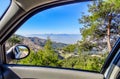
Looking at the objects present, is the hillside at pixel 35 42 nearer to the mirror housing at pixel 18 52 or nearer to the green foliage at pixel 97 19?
the mirror housing at pixel 18 52

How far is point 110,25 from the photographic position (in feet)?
11.3

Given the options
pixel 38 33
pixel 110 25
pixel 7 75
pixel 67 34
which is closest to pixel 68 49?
pixel 67 34

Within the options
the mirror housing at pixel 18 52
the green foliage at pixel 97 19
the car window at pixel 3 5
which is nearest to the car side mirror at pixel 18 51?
the mirror housing at pixel 18 52

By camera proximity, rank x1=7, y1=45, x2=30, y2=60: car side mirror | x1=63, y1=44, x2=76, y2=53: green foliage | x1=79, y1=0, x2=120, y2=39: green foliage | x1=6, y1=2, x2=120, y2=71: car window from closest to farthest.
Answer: x1=7, y1=45, x2=30, y2=60: car side mirror < x1=6, y1=2, x2=120, y2=71: car window < x1=63, y1=44, x2=76, y2=53: green foliage < x1=79, y1=0, x2=120, y2=39: green foliage

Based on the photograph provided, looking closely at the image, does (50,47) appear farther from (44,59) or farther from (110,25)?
(110,25)

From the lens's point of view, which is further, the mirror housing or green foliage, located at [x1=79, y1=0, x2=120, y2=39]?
green foliage, located at [x1=79, y1=0, x2=120, y2=39]

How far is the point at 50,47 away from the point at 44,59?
16cm

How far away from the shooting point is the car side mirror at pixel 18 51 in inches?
94.7

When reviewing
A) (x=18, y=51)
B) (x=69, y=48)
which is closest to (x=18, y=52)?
(x=18, y=51)

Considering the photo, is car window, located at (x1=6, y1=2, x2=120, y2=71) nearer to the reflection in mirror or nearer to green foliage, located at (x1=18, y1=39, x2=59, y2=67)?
green foliage, located at (x1=18, y1=39, x2=59, y2=67)

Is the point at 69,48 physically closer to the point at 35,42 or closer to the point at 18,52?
the point at 35,42

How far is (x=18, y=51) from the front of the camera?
8.02ft

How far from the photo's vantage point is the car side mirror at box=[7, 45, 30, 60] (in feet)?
7.89

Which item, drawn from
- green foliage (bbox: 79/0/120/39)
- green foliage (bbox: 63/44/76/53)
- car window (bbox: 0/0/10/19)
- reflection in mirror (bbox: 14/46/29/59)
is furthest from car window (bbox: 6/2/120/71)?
green foliage (bbox: 79/0/120/39)
